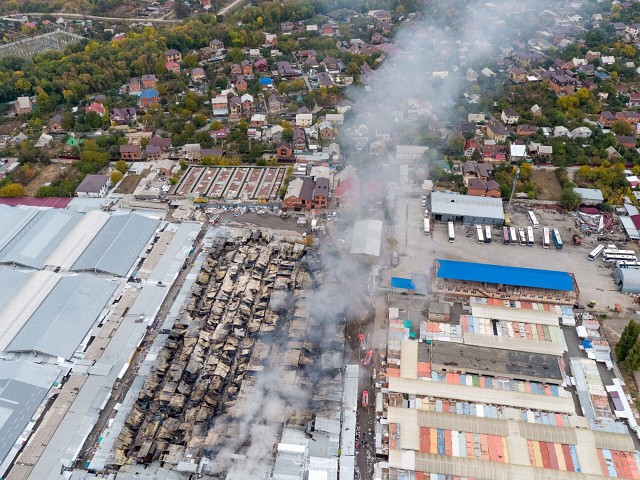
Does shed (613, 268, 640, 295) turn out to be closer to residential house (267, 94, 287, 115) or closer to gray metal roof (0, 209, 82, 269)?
residential house (267, 94, 287, 115)

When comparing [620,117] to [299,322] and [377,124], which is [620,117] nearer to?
[377,124]

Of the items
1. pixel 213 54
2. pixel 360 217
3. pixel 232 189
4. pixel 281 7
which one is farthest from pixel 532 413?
pixel 281 7

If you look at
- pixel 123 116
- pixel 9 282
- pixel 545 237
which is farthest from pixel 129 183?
pixel 545 237

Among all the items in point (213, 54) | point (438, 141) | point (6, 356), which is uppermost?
point (213, 54)

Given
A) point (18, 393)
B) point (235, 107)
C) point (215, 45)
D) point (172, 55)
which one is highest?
point (215, 45)

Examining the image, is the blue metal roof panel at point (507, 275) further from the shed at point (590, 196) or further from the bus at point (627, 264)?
the shed at point (590, 196)

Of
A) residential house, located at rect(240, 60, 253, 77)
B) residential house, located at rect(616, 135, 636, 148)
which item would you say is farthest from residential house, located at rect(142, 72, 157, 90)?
residential house, located at rect(616, 135, 636, 148)

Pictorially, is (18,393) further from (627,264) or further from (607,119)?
(607,119)
